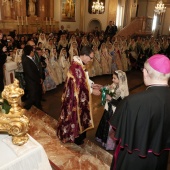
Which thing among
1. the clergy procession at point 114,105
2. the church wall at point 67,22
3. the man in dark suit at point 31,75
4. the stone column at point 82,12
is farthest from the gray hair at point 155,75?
the stone column at point 82,12

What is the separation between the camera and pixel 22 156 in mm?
1479

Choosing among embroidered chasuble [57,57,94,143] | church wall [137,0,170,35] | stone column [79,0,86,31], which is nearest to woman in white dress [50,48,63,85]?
embroidered chasuble [57,57,94,143]

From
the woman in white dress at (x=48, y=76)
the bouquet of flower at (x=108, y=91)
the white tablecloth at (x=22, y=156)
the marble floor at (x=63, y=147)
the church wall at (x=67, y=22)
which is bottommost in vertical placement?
the marble floor at (x=63, y=147)

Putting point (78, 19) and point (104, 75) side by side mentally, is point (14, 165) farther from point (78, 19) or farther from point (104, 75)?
point (78, 19)

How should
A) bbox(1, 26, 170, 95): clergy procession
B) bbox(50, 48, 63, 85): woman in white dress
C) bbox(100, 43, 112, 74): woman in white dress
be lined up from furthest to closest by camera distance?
bbox(100, 43, 112, 74): woman in white dress
bbox(50, 48, 63, 85): woman in white dress
bbox(1, 26, 170, 95): clergy procession

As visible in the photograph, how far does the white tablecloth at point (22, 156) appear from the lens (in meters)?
1.45

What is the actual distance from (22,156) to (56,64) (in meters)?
5.86

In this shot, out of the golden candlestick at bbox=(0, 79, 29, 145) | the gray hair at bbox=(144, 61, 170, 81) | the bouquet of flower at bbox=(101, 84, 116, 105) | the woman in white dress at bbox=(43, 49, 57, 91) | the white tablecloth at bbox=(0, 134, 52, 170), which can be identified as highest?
the gray hair at bbox=(144, 61, 170, 81)

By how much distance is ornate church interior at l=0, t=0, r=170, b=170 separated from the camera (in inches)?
61.1

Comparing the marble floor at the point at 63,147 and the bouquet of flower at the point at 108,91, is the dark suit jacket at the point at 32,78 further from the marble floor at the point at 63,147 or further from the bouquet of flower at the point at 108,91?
the bouquet of flower at the point at 108,91

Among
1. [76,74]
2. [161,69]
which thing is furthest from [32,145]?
[76,74]

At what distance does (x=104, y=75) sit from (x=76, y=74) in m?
5.94

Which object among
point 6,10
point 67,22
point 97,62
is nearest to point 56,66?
point 97,62

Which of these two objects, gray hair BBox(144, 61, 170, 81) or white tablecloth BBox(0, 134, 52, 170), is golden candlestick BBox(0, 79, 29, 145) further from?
gray hair BBox(144, 61, 170, 81)
